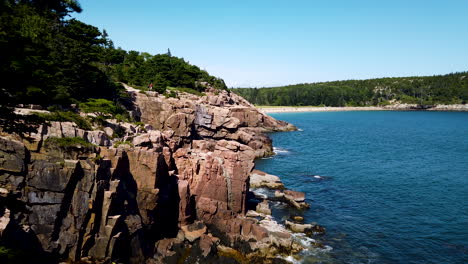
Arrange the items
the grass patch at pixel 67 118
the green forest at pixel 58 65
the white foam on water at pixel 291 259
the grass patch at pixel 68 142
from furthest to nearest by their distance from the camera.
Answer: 1. the white foam on water at pixel 291 259
2. the grass patch at pixel 67 118
3. the grass patch at pixel 68 142
4. the green forest at pixel 58 65

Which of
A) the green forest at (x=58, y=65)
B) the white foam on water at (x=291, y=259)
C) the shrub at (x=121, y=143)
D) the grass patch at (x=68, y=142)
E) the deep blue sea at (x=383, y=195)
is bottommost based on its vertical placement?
the white foam on water at (x=291, y=259)

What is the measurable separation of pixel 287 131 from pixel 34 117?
111 metres

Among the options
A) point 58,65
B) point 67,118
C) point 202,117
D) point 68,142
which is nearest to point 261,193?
point 202,117

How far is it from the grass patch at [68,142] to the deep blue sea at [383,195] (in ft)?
72.6

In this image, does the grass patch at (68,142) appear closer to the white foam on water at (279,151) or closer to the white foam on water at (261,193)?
the white foam on water at (261,193)

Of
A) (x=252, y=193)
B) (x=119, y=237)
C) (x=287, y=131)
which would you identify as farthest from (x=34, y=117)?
(x=287, y=131)

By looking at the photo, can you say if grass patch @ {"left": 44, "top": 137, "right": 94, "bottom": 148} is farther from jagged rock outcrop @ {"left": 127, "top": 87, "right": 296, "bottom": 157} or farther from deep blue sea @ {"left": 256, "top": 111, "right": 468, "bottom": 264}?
jagged rock outcrop @ {"left": 127, "top": 87, "right": 296, "bottom": 157}

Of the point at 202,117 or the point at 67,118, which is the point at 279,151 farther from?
the point at 67,118

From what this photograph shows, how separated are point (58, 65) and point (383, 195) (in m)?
48.1

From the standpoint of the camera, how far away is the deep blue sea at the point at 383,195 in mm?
32656

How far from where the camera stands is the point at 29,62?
43.1 ft

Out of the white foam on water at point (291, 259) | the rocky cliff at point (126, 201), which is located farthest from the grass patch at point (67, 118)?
the white foam on water at point (291, 259)

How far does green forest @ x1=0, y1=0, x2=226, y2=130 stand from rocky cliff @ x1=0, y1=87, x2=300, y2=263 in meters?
2.79

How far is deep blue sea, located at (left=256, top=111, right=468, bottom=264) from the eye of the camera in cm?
3266
